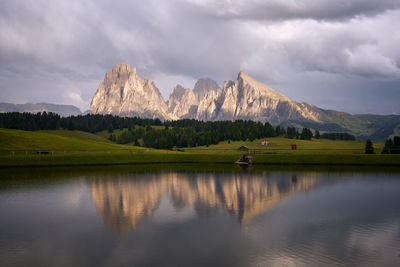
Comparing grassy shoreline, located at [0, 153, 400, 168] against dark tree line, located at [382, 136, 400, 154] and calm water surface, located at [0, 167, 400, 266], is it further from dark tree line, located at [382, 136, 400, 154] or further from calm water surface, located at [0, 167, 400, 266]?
calm water surface, located at [0, 167, 400, 266]

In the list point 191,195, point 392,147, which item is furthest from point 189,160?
point 392,147

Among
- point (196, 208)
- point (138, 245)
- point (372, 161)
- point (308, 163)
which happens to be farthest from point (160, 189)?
point (372, 161)

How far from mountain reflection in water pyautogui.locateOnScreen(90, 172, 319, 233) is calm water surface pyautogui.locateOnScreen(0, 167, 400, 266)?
128 millimetres

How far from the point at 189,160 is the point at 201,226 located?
72497mm

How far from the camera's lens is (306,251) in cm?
2067

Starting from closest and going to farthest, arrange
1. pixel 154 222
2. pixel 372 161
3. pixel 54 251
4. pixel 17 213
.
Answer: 1. pixel 54 251
2. pixel 154 222
3. pixel 17 213
4. pixel 372 161

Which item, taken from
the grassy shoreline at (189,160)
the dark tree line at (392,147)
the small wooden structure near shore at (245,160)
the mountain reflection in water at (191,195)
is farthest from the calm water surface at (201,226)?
→ the dark tree line at (392,147)

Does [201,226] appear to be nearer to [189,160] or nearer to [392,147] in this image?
[189,160]

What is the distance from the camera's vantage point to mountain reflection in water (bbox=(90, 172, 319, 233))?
30734 mm

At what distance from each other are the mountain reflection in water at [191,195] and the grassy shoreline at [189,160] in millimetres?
33147

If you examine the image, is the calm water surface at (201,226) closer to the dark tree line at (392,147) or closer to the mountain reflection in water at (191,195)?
the mountain reflection in water at (191,195)

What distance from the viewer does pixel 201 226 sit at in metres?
26.3

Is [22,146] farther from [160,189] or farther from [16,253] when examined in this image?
[16,253]

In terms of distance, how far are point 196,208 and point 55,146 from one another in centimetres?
9794
